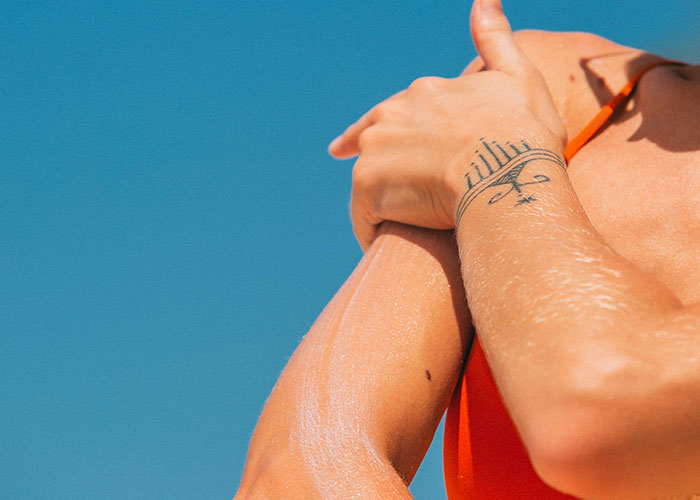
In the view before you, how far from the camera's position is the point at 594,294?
0.69 meters

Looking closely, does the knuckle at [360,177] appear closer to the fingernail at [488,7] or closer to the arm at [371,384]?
the arm at [371,384]

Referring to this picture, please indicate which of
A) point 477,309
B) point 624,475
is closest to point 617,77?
point 477,309

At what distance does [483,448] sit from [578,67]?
577 millimetres

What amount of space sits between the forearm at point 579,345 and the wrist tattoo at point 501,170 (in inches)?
2.2

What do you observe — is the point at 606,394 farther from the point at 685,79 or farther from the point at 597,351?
the point at 685,79

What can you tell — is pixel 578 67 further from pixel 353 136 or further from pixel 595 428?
pixel 595 428

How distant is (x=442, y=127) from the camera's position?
983mm

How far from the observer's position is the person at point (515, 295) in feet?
2.15

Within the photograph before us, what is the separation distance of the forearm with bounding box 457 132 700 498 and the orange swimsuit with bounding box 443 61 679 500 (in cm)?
20

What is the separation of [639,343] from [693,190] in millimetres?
366

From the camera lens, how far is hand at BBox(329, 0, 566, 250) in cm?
93

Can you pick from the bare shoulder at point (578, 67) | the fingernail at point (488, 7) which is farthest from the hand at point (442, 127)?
the bare shoulder at point (578, 67)

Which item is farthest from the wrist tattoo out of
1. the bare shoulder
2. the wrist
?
the bare shoulder

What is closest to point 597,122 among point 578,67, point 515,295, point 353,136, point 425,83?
point 578,67
